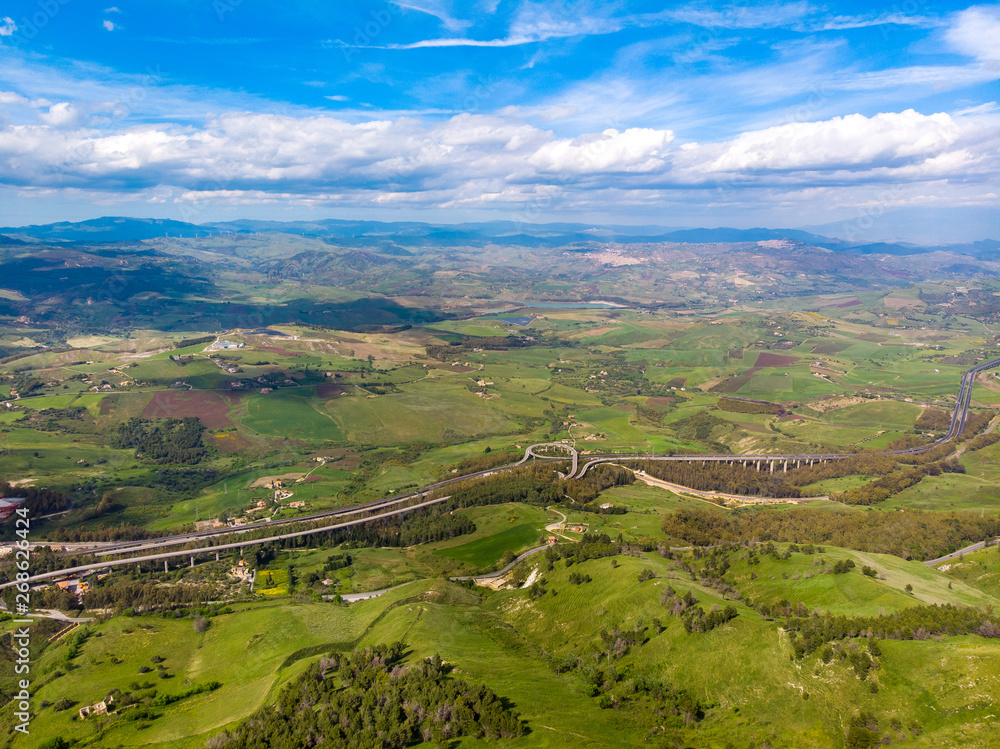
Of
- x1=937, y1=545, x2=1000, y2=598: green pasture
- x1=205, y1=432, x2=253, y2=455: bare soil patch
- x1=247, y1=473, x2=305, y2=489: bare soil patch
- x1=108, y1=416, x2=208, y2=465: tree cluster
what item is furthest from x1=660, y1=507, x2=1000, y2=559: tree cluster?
x1=108, y1=416, x2=208, y2=465: tree cluster

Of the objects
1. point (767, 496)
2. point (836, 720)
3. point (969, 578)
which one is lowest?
point (767, 496)

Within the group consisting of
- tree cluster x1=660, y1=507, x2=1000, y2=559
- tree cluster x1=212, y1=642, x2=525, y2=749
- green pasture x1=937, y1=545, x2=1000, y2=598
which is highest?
tree cluster x1=212, y1=642, x2=525, y2=749

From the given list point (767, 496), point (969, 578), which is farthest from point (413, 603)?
point (767, 496)

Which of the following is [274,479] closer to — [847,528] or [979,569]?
[847,528]

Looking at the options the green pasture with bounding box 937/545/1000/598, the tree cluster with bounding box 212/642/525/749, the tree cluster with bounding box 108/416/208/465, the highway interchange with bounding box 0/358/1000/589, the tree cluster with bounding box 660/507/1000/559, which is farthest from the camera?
the tree cluster with bounding box 108/416/208/465

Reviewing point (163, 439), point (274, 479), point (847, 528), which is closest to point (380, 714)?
point (847, 528)

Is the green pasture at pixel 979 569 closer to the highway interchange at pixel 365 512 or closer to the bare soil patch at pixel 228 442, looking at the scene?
the highway interchange at pixel 365 512

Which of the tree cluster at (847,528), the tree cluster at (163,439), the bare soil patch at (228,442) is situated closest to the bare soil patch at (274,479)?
the bare soil patch at (228,442)

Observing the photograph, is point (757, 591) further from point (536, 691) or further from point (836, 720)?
point (536, 691)

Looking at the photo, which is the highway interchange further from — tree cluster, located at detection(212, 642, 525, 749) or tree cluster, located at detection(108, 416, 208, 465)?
tree cluster, located at detection(108, 416, 208, 465)

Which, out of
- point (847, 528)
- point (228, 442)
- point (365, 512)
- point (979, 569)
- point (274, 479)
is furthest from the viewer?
point (228, 442)

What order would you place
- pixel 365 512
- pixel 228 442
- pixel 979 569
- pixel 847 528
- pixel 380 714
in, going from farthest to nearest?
pixel 228 442 < pixel 365 512 < pixel 847 528 < pixel 979 569 < pixel 380 714
